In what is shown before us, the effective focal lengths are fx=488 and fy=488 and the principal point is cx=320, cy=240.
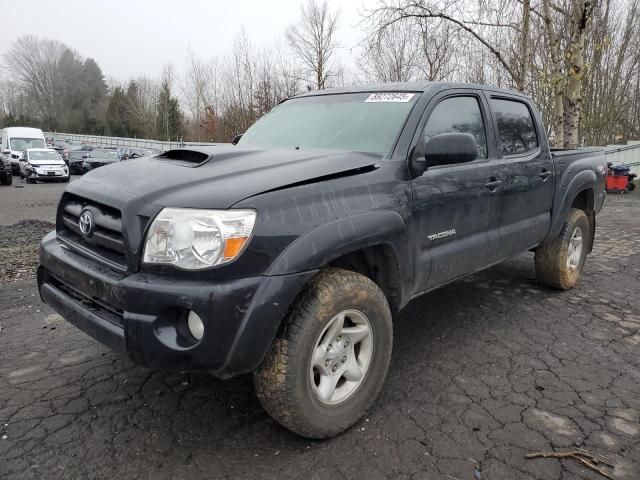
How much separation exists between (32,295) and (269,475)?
12.3 ft

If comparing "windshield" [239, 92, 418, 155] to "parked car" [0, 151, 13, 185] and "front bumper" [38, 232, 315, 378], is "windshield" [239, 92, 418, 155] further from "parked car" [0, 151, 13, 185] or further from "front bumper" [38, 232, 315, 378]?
"parked car" [0, 151, 13, 185]

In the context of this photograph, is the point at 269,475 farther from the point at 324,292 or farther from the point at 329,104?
the point at 329,104

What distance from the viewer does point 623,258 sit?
21.3 feet

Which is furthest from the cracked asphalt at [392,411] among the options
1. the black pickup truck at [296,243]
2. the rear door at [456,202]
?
the rear door at [456,202]

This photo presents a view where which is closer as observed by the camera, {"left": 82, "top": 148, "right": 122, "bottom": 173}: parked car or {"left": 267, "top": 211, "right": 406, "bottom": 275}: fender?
{"left": 267, "top": 211, "right": 406, "bottom": 275}: fender

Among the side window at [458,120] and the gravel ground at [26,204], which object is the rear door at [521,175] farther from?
the gravel ground at [26,204]

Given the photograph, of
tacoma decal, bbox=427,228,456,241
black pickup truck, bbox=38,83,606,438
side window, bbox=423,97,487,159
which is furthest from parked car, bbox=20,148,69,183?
tacoma decal, bbox=427,228,456,241

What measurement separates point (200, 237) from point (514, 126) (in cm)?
312

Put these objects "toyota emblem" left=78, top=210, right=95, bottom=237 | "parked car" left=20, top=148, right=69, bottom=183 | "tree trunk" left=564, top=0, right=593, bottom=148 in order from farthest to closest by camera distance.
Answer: "parked car" left=20, top=148, right=69, bottom=183
"tree trunk" left=564, top=0, right=593, bottom=148
"toyota emblem" left=78, top=210, right=95, bottom=237

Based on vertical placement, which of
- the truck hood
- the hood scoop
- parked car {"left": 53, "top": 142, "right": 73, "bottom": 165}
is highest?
parked car {"left": 53, "top": 142, "right": 73, "bottom": 165}

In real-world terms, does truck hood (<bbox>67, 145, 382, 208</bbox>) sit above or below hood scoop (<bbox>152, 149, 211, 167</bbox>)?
below

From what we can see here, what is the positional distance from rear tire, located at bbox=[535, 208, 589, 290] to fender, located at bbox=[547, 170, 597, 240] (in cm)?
13

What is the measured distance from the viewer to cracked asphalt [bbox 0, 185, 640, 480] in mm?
2348

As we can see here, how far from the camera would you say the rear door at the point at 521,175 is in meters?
3.83
